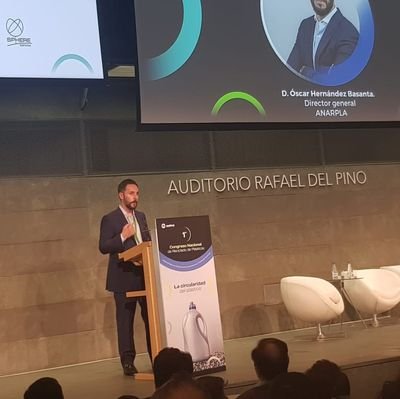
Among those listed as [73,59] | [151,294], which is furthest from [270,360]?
[73,59]

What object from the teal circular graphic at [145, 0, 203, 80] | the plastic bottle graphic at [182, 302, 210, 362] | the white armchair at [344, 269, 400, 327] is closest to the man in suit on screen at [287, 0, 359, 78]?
the teal circular graphic at [145, 0, 203, 80]

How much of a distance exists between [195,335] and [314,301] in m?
2.10

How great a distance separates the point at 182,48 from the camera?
6168 millimetres

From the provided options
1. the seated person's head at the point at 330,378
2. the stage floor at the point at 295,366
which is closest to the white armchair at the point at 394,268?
the stage floor at the point at 295,366

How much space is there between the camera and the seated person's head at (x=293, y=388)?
181 centimetres

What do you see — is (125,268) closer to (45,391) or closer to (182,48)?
(182,48)

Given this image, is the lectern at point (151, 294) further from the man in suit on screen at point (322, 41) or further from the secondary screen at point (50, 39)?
the man in suit on screen at point (322, 41)

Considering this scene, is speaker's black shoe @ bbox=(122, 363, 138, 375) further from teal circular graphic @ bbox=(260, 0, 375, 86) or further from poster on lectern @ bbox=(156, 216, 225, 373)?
teal circular graphic @ bbox=(260, 0, 375, 86)

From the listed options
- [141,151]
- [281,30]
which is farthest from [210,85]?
[141,151]

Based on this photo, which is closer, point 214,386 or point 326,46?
point 214,386

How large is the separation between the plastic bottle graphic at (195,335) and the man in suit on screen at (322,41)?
270 centimetres

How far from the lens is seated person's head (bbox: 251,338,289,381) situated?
8.52 ft

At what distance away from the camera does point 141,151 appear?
294 inches

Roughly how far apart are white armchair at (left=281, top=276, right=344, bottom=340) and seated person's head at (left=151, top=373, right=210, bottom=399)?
498cm
